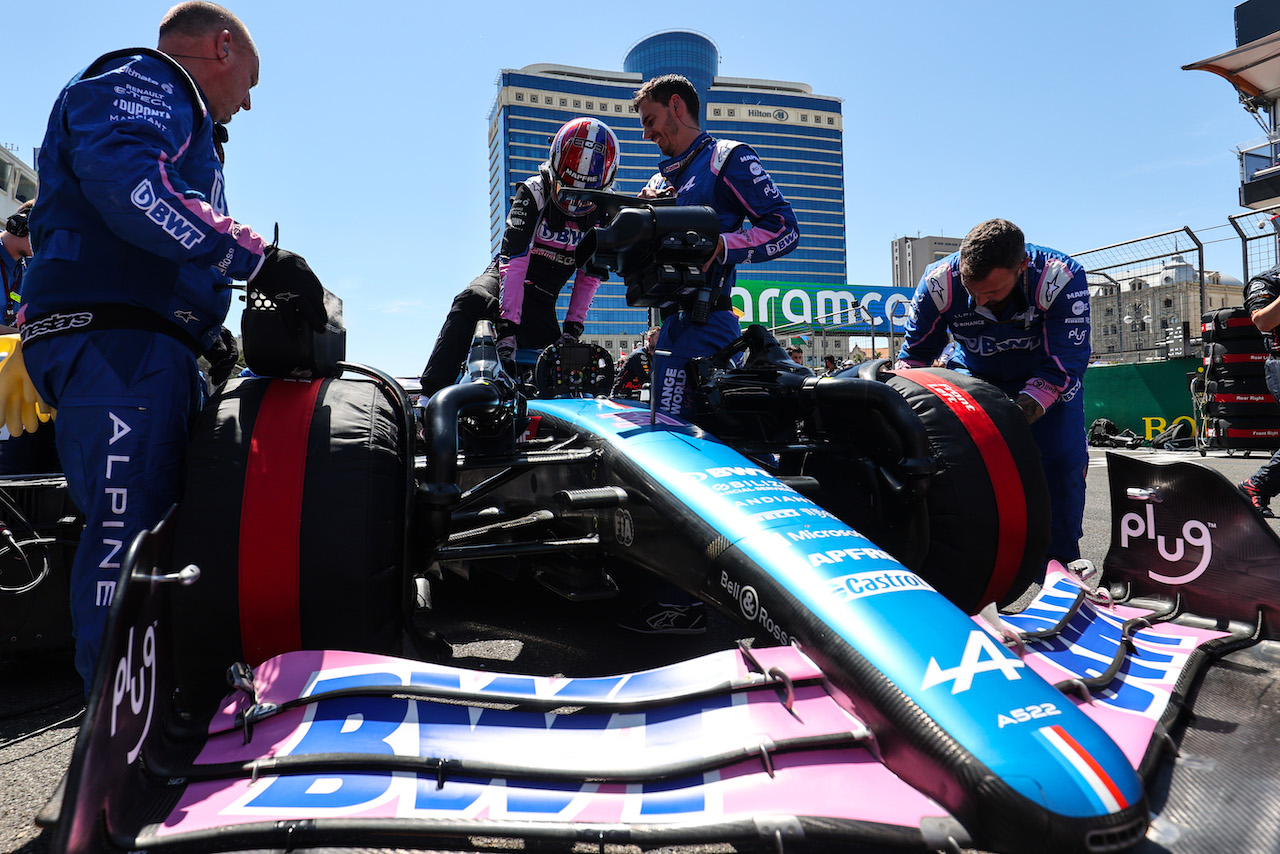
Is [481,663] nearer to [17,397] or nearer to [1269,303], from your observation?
[17,397]

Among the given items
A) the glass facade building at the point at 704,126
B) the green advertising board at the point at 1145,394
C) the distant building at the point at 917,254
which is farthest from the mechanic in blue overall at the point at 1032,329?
the glass facade building at the point at 704,126

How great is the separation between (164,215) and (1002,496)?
230cm

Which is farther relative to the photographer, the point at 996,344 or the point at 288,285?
the point at 996,344

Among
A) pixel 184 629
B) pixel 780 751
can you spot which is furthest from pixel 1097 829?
pixel 184 629

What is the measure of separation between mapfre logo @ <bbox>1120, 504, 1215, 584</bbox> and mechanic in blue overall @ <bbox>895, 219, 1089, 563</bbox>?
0.85 m

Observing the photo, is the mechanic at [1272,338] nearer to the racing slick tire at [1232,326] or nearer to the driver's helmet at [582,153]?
the driver's helmet at [582,153]

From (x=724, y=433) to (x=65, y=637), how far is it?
2.22 meters

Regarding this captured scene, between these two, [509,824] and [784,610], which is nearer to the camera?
[509,824]

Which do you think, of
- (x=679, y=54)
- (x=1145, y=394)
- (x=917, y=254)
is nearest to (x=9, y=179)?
(x=1145, y=394)

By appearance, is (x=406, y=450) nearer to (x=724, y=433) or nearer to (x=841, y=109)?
(x=724, y=433)

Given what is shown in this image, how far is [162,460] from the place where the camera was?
170cm

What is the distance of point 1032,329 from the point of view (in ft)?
10.8

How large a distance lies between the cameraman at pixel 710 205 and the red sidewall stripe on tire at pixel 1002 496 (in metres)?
1.02

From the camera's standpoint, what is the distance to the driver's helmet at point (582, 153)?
3.61 meters
